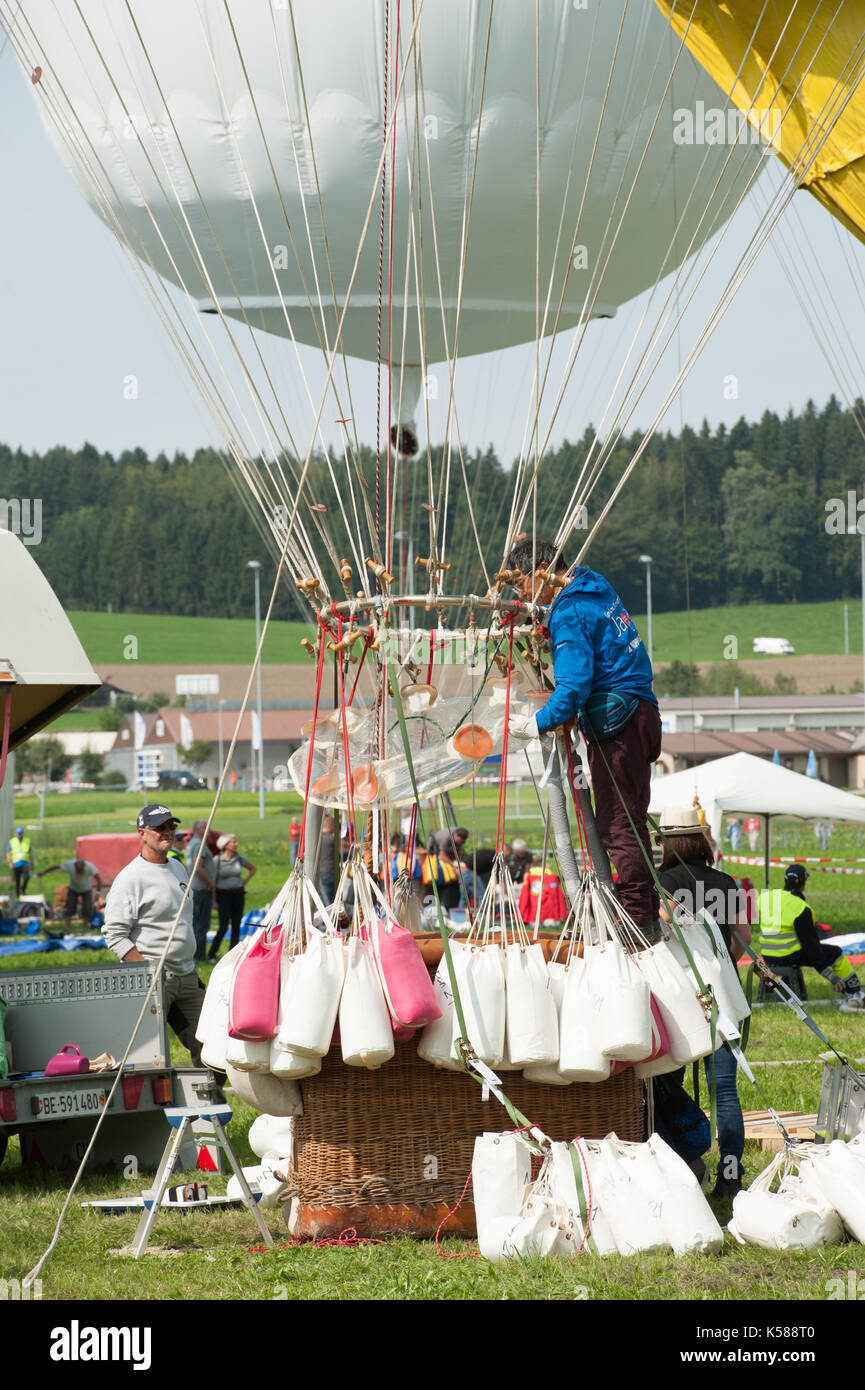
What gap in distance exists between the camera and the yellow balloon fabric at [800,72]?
8.10m

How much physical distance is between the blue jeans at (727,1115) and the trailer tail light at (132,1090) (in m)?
2.77

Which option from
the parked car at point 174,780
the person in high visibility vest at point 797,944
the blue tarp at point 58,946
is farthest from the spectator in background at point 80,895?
the parked car at point 174,780

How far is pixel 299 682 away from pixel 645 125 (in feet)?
287

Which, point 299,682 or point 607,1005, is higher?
point 299,682

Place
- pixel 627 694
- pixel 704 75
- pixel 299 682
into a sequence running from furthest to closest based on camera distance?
pixel 299 682 → pixel 704 75 → pixel 627 694

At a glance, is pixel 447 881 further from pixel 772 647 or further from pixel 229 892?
pixel 772 647

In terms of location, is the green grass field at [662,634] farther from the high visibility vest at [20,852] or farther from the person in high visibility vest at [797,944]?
the person in high visibility vest at [797,944]

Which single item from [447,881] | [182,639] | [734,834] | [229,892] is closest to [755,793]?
[447,881]

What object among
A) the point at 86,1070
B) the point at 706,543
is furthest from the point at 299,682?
the point at 86,1070

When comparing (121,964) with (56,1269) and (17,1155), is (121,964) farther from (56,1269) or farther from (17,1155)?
(56,1269)

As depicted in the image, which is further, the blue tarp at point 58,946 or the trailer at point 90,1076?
the blue tarp at point 58,946

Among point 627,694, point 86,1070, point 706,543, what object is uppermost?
point 706,543

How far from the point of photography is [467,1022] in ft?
16.8

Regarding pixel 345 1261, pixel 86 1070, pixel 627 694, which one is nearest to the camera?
pixel 345 1261
